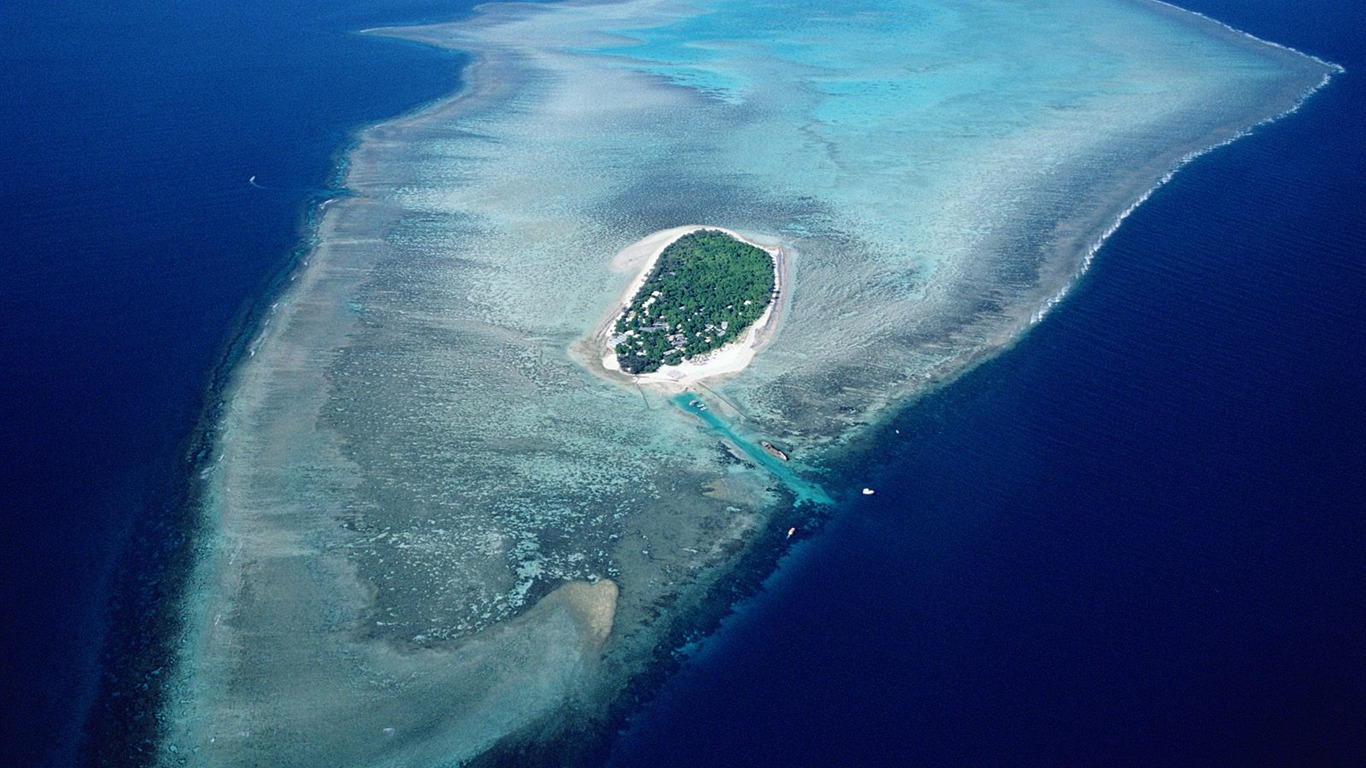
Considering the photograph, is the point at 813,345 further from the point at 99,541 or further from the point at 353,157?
the point at 353,157

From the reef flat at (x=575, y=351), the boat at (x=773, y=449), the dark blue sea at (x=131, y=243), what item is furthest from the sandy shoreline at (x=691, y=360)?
the dark blue sea at (x=131, y=243)

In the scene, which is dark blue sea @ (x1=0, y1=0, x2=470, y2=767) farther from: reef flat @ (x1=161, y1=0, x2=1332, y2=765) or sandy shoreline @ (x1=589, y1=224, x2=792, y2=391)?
sandy shoreline @ (x1=589, y1=224, x2=792, y2=391)

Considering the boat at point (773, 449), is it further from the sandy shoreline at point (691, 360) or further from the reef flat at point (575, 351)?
the sandy shoreline at point (691, 360)

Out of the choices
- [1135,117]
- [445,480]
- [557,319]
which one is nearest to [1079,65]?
[1135,117]

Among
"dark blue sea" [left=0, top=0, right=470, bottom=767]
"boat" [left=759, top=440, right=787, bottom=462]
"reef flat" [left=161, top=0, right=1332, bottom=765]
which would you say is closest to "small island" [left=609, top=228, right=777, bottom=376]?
"reef flat" [left=161, top=0, right=1332, bottom=765]

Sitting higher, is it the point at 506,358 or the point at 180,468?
the point at 506,358
